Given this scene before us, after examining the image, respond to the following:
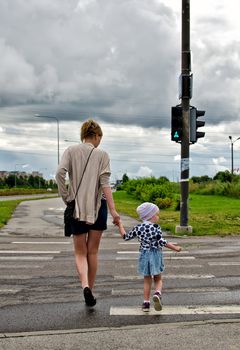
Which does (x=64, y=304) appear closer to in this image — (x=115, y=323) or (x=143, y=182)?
(x=115, y=323)

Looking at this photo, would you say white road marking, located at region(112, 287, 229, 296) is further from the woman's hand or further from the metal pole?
the metal pole

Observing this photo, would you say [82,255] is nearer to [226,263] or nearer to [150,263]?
[150,263]

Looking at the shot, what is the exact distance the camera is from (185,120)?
14688 mm

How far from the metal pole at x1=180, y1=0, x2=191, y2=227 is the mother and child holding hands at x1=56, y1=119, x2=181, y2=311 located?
348 inches

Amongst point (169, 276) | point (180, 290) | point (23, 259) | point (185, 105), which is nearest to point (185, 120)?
point (185, 105)

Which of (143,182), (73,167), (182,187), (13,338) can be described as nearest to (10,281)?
(73,167)

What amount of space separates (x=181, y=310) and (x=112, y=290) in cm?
137

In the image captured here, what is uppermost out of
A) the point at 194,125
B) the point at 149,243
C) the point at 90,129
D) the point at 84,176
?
the point at 194,125

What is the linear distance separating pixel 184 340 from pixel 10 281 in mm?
3655

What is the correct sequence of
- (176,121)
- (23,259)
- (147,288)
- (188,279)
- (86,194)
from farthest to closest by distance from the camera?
(176,121) → (23,259) → (188,279) → (86,194) → (147,288)

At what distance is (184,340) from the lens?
459 cm

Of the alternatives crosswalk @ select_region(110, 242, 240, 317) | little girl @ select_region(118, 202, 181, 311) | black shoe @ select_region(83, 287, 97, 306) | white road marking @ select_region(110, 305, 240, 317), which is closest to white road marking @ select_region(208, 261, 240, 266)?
crosswalk @ select_region(110, 242, 240, 317)

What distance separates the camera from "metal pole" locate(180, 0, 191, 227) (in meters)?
14.8

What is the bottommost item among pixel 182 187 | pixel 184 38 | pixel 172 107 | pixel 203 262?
pixel 203 262
